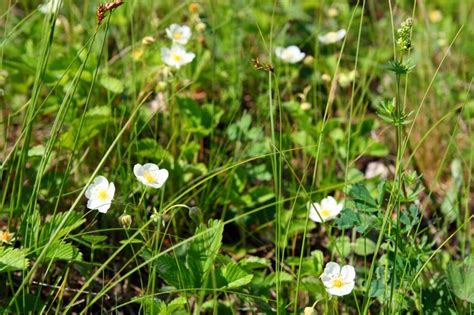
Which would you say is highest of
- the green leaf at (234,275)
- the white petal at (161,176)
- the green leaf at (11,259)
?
the white petal at (161,176)

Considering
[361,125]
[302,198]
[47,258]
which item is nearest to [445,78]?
[361,125]

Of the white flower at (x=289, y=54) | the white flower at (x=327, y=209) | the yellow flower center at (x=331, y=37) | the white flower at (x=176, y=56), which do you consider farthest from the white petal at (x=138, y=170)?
the yellow flower center at (x=331, y=37)

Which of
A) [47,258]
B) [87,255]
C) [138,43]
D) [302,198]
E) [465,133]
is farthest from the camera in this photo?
[465,133]

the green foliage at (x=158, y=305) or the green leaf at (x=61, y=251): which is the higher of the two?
the green leaf at (x=61, y=251)

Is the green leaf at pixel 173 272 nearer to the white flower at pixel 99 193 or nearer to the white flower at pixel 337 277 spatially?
the white flower at pixel 99 193

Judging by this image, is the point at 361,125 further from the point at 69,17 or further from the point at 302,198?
the point at 69,17
